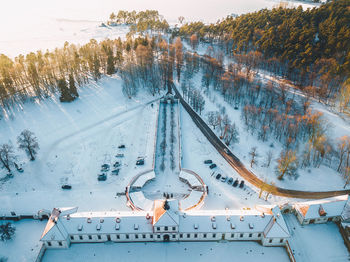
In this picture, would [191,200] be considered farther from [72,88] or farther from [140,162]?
[72,88]

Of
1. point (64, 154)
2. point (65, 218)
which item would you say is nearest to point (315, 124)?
point (65, 218)

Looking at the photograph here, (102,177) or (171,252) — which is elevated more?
(102,177)

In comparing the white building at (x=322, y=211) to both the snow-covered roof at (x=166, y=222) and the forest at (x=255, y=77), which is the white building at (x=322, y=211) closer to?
the snow-covered roof at (x=166, y=222)

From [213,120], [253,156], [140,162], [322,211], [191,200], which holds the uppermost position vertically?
[213,120]

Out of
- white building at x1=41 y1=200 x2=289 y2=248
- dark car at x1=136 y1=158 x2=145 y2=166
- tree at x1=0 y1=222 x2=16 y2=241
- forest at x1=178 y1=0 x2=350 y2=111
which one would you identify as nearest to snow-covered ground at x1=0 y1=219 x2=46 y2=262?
tree at x1=0 y1=222 x2=16 y2=241

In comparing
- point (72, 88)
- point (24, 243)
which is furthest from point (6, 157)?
point (72, 88)

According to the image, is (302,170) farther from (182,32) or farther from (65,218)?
(182,32)

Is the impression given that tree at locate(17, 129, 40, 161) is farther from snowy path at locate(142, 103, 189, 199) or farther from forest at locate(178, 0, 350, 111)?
forest at locate(178, 0, 350, 111)

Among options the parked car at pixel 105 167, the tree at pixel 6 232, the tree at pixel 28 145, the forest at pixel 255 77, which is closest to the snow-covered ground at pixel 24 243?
the tree at pixel 6 232
